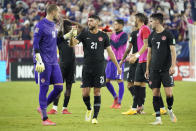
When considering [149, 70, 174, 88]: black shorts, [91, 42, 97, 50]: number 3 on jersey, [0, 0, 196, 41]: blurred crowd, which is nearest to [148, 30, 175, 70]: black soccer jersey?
[149, 70, 174, 88]: black shorts

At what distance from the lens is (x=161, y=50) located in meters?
10.9

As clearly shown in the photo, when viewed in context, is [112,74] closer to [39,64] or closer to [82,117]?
[82,117]

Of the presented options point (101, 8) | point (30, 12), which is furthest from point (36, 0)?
point (101, 8)

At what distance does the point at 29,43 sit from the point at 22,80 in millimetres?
2138

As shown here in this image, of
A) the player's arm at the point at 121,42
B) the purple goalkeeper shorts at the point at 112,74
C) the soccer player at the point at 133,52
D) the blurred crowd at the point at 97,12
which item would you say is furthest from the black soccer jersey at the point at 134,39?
the blurred crowd at the point at 97,12

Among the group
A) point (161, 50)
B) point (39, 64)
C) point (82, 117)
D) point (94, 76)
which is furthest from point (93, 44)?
point (82, 117)

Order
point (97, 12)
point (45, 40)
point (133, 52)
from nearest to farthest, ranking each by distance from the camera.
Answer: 1. point (45, 40)
2. point (133, 52)
3. point (97, 12)

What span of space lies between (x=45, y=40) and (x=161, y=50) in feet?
8.61

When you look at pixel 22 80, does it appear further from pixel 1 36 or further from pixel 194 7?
pixel 194 7

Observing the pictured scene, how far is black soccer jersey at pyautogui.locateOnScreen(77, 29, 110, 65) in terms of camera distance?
1077cm

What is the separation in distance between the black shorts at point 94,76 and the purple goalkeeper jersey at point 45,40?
77 cm

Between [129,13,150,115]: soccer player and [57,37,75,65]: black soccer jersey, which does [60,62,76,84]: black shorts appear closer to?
[57,37,75,65]: black soccer jersey

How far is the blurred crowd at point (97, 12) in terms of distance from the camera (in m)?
27.6

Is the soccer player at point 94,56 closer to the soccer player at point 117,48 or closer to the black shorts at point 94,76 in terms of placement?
the black shorts at point 94,76
